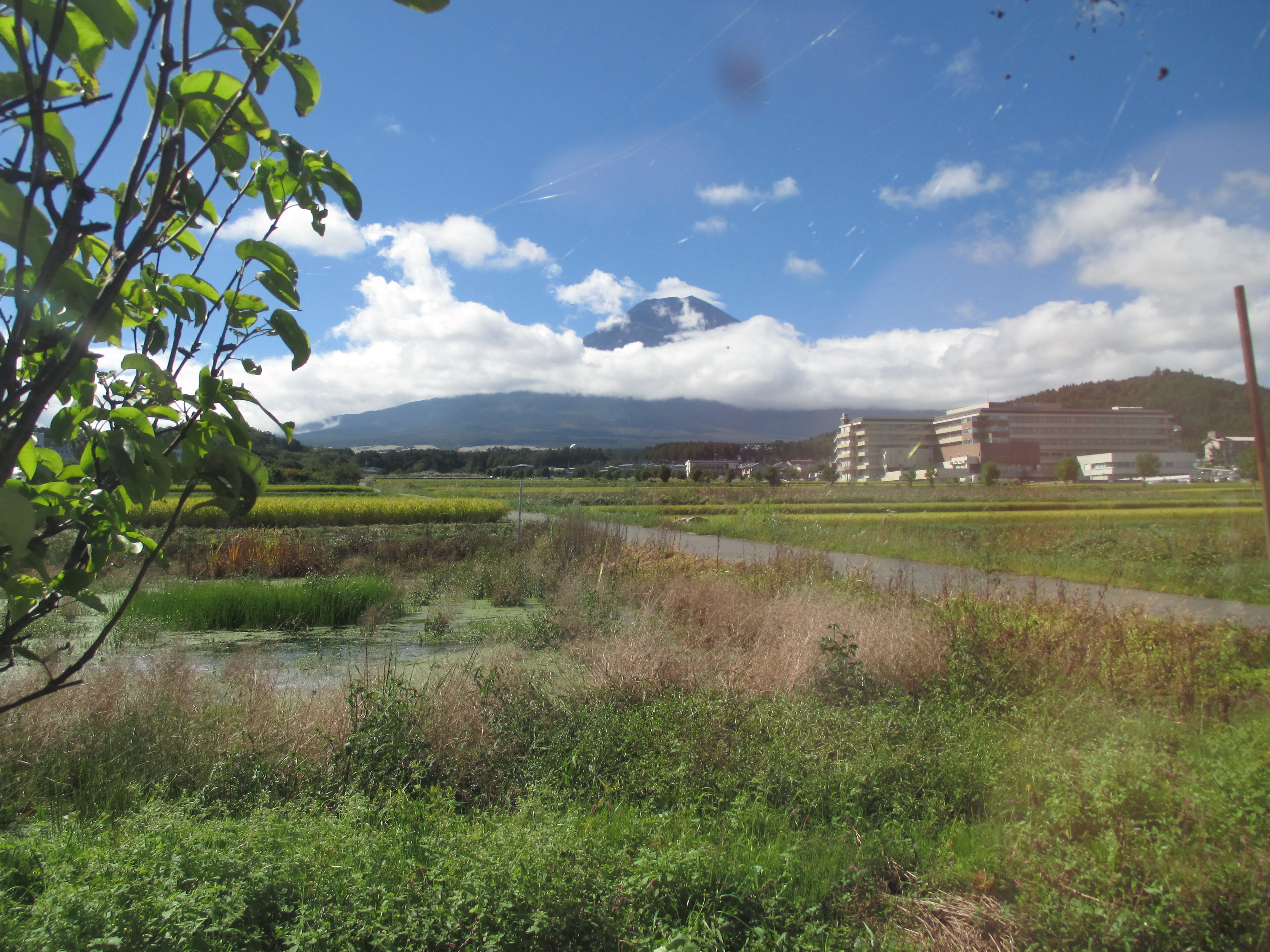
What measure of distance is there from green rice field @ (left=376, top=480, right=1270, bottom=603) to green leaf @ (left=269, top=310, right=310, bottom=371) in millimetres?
7094

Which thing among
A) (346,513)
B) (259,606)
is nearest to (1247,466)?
(259,606)

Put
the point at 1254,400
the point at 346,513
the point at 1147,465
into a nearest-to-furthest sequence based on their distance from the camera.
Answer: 1. the point at 1254,400
2. the point at 1147,465
3. the point at 346,513

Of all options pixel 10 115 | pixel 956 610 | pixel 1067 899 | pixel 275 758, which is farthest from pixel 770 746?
pixel 10 115

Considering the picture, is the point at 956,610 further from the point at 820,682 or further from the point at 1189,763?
the point at 1189,763

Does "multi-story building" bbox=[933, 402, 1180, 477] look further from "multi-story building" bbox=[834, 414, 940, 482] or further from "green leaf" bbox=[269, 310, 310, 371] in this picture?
"green leaf" bbox=[269, 310, 310, 371]

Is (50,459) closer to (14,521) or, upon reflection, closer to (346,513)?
(14,521)

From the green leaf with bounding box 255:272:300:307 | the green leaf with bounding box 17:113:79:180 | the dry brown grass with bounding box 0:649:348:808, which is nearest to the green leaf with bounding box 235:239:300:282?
the green leaf with bounding box 255:272:300:307

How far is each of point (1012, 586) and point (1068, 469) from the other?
185 centimetres

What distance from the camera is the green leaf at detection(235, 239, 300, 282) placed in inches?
43.5

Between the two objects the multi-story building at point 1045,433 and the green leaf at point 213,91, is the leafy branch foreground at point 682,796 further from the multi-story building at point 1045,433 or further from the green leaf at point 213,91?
the green leaf at point 213,91

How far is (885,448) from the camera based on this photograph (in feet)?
51.2

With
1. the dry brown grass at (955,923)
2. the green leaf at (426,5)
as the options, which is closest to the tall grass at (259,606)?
the dry brown grass at (955,923)

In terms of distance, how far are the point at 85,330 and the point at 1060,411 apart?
26.5 ft

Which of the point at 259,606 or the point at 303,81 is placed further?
the point at 259,606
